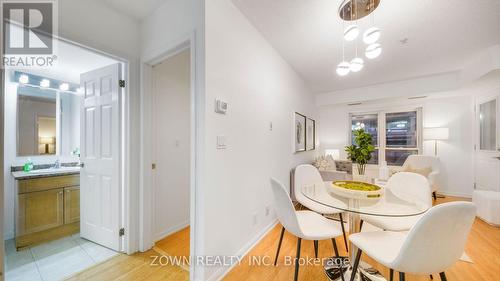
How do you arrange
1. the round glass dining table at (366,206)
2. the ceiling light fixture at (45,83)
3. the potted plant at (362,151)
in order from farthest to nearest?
the potted plant at (362,151)
the ceiling light fixture at (45,83)
the round glass dining table at (366,206)

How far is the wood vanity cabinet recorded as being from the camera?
2.19m

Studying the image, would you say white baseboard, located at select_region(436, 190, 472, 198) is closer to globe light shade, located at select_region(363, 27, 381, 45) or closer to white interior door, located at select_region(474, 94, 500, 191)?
white interior door, located at select_region(474, 94, 500, 191)

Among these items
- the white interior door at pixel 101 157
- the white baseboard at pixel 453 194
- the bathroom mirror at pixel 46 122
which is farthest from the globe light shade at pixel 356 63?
the white baseboard at pixel 453 194

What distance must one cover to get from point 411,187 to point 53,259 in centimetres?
380

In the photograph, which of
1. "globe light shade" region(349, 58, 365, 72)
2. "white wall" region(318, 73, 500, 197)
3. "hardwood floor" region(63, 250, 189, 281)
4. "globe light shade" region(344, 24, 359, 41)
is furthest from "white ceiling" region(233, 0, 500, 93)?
"hardwood floor" region(63, 250, 189, 281)

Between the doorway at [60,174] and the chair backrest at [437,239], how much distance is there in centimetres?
251

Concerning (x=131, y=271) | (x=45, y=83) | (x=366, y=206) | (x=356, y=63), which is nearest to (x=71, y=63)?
(x=45, y=83)

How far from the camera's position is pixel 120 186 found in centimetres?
202

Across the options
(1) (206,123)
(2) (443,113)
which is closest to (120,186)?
(1) (206,123)

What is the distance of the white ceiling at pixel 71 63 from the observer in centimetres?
232

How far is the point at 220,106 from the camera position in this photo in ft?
5.46

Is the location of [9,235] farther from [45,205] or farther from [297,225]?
[297,225]

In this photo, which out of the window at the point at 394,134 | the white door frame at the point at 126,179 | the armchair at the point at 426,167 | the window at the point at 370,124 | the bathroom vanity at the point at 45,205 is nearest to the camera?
the white door frame at the point at 126,179

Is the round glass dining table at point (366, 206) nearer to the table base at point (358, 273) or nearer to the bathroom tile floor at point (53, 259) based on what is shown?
the table base at point (358, 273)
